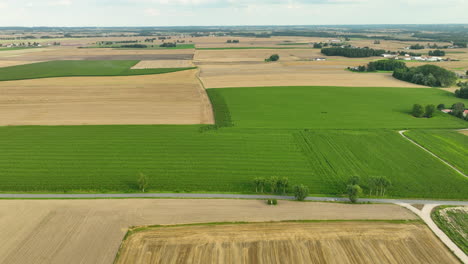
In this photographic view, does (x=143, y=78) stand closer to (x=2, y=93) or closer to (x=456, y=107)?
(x=2, y=93)

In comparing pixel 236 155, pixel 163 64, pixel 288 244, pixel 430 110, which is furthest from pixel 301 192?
pixel 163 64

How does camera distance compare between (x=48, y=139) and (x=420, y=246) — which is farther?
(x=48, y=139)

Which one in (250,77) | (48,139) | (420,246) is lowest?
(420,246)

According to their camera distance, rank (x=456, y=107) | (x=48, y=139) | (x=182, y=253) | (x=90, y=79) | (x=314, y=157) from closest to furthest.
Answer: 1. (x=182, y=253)
2. (x=314, y=157)
3. (x=48, y=139)
4. (x=456, y=107)
5. (x=90, y=79)

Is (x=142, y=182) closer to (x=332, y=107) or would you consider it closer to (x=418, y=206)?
(x=418, y=206)

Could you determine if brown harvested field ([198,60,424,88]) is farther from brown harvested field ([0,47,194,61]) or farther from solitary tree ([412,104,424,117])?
brown harvested field ([0,47,194,61])

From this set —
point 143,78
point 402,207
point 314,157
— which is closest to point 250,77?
point 143,78

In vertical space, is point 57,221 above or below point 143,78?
below
